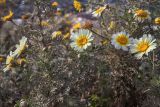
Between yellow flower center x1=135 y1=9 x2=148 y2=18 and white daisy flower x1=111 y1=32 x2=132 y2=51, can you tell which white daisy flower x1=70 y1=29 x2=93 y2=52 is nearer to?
white daisy flower x1=111 y1=32 x2=132 y2=51

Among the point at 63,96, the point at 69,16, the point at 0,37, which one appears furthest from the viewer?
the point at 69,16

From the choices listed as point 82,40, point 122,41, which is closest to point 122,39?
point 122,41

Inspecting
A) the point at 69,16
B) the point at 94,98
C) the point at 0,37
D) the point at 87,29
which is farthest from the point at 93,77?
the point at 69,16

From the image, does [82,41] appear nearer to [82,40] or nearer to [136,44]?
[82,40]

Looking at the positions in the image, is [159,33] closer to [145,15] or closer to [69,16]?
[145,15]

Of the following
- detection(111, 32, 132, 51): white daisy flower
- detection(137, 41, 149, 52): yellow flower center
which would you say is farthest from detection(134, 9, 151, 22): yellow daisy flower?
detection(137, 41, 149, 52): yellow flower center

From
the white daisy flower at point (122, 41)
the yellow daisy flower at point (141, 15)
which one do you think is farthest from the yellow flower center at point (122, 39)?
the yellow daisy flower at point (141, 15)

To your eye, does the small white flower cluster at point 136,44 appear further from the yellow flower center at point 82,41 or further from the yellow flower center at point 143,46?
the yellow flower center at point 82,41
